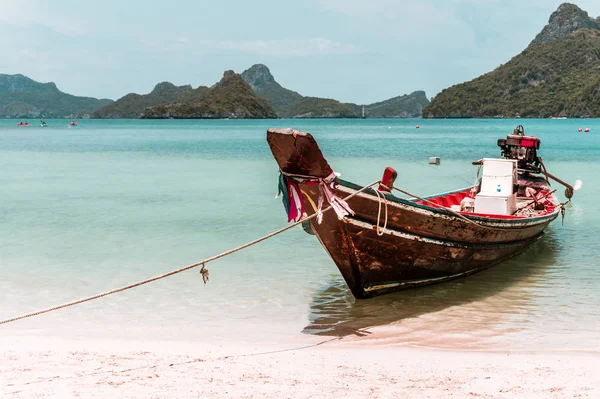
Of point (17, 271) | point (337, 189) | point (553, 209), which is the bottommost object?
point (17, 271)

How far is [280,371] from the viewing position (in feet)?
20.9

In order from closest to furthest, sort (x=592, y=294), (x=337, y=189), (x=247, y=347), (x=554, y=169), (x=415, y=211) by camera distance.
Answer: (x=247, y=347) → (x=337, y=189) → (x=415, y=211) → (x=592, y=294) → (x=554, y=169)

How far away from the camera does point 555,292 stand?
10203mm

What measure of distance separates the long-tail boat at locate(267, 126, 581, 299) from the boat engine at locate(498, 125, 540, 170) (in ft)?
12.5

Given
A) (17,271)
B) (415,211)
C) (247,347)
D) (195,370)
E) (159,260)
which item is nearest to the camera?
(195,370)

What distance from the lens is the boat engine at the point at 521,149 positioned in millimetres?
15180

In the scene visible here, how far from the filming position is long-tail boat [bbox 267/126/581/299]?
7.91 metres

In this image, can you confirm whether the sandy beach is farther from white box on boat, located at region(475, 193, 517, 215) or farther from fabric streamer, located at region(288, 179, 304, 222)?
white box on boat, located at region(475, 193, 517, 215)

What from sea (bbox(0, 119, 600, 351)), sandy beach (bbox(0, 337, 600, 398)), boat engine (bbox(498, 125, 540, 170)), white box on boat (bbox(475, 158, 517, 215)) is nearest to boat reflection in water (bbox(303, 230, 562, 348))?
sea (bbox(0, 119, 600, 351))

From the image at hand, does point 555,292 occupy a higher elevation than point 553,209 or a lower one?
lower

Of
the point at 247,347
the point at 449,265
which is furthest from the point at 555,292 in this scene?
the point at 247,347

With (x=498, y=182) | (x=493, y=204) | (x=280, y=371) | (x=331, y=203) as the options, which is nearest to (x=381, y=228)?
(x=331, y=203)

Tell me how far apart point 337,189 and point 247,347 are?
7.39ft

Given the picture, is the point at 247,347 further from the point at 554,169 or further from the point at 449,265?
the point at 554,169
